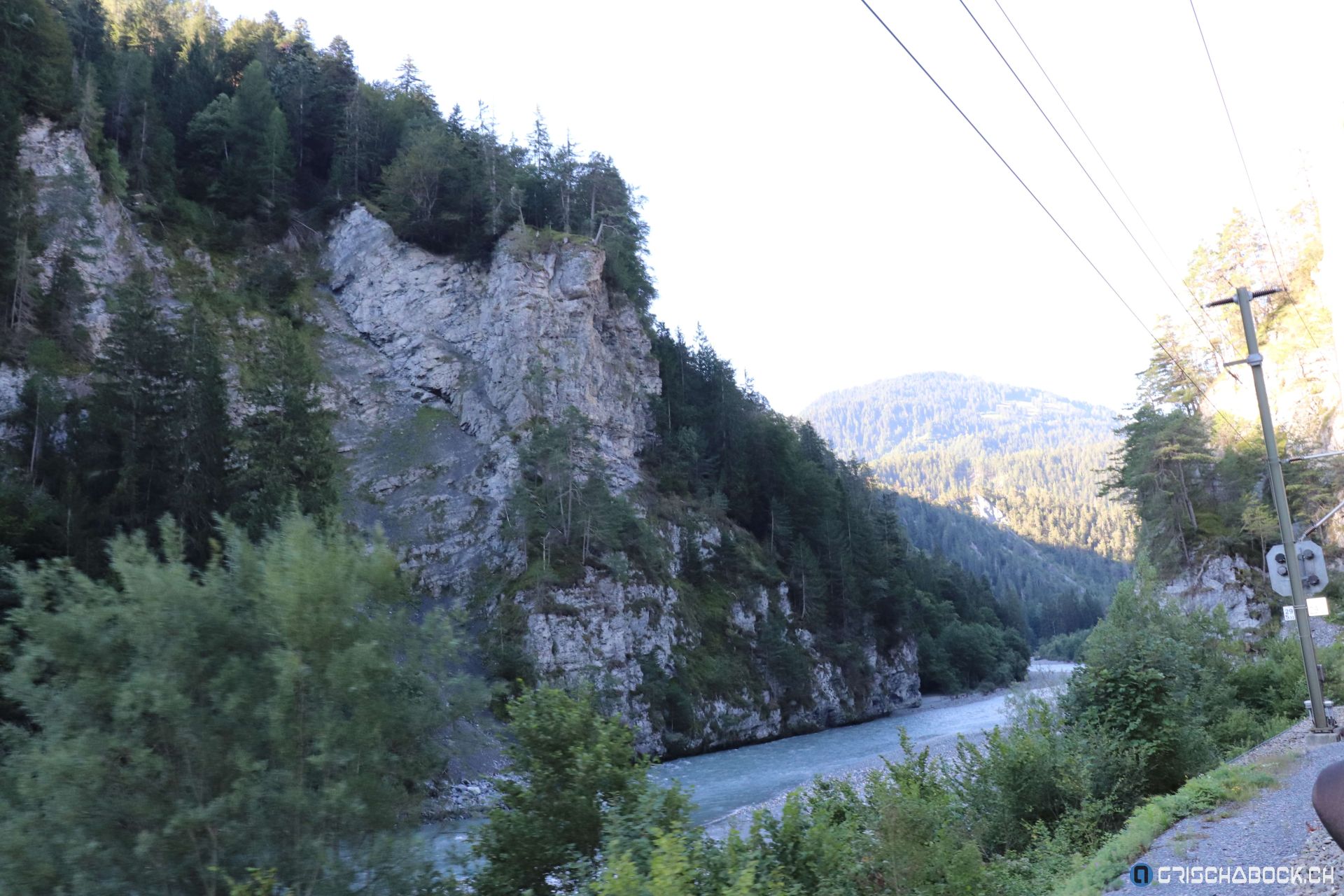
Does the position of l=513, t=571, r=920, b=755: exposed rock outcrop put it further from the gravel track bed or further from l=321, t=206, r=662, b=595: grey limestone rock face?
the gravel track bed

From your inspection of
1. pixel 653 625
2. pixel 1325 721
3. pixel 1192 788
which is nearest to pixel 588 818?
pixel 1192 788

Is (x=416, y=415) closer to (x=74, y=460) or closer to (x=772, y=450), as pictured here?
(x=74, y=460)

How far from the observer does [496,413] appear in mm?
56688

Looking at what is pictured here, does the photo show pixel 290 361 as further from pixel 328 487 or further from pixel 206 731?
pixel 206 731

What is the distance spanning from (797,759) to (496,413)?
2933 centimetres

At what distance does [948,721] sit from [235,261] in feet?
200

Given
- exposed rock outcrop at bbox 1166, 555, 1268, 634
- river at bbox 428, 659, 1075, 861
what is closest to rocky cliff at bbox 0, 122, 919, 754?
river at bbox 428, 659, 1075, 861

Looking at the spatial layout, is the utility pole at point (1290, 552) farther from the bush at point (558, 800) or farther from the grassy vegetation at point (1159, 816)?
the bush at point (558, 800)

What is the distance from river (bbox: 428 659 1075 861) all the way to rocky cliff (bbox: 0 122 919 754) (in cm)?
297

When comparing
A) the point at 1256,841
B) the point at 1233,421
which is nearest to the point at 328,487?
the point at 1256,841

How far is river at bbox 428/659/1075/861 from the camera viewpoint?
101 feet

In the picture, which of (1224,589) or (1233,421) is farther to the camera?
(1233,421)

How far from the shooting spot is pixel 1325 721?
56.1 feet

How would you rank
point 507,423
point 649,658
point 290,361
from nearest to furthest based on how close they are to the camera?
1. point 290,361
2. point 649,658
3. point 507,423
